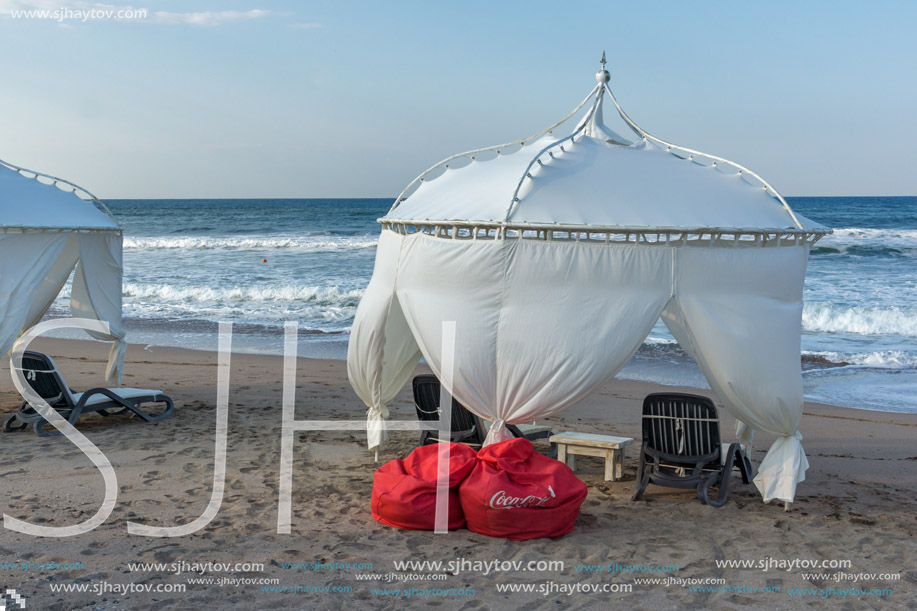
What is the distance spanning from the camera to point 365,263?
27.5m

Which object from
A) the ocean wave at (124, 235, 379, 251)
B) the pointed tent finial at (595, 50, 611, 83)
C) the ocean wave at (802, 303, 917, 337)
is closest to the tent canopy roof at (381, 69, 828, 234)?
the pointed tent finial at (595, 50, 611, 83)

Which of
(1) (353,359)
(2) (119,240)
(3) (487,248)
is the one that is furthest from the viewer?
(2) (119,240)

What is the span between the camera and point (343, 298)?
20.4 metres

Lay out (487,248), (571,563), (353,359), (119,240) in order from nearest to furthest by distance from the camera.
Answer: (571,563), (487,248), (353,359), (119,240)

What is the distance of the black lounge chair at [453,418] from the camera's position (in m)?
6.48

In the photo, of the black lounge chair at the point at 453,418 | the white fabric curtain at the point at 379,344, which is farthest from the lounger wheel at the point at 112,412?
the black lounge chair at the point at 453,418

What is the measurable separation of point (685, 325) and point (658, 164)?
A: 1392 millimetres

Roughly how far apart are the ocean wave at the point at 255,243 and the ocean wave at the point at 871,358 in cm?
2191

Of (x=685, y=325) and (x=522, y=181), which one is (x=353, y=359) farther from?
(x=685, y=325)

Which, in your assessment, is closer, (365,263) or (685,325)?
(685,325)

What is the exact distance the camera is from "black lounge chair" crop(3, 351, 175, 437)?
7426 mm

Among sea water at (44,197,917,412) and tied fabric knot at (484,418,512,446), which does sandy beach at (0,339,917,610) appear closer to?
tied fabric knot at (484,418,512,446)

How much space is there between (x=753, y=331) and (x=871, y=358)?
29.5ft

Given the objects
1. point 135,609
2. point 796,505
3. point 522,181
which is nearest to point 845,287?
point 796,505
